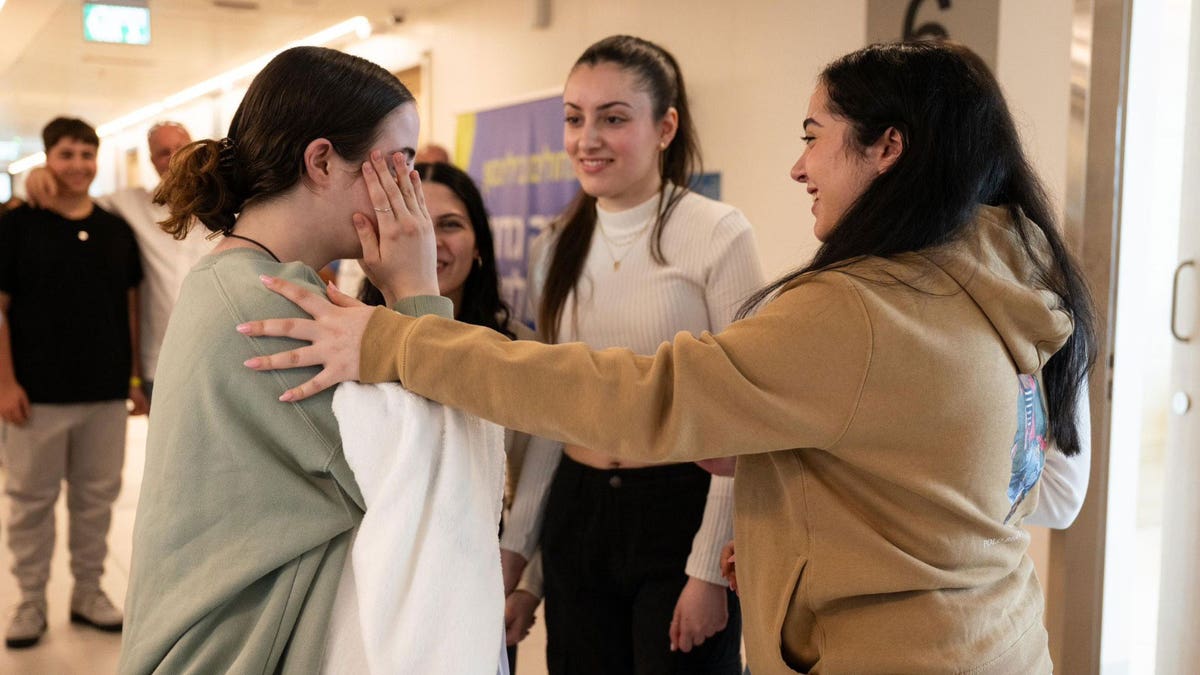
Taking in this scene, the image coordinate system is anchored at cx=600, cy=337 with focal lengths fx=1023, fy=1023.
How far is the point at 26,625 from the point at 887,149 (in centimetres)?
369

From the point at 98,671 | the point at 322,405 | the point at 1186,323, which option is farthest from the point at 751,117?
the point at 322,405

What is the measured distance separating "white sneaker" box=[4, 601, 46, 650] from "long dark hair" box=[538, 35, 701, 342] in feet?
9.09

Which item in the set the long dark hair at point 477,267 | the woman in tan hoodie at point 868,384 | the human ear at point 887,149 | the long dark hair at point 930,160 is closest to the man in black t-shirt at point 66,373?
the long dark hair at point 477,267

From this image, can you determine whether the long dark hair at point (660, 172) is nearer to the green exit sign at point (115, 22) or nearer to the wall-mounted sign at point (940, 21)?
the wall-mounted sign at point (940, 21)

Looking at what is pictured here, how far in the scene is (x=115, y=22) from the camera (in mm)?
5328

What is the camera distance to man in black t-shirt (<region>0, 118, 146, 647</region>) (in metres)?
3.68

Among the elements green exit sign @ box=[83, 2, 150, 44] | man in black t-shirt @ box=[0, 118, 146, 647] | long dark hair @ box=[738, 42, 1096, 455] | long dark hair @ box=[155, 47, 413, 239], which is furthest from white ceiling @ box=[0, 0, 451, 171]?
long dark hair @ box=[738, 42, 1096, 455]

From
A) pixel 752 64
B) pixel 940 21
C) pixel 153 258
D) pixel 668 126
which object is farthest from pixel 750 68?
pixel 153 258

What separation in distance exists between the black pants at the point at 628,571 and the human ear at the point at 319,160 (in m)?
0.82

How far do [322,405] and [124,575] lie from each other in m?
3.87

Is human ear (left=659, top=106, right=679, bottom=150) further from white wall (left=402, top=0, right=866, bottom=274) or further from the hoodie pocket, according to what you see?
white wall (left=402, top=0, right=866, bottom=274)

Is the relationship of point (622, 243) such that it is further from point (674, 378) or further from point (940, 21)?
point (940, 21)

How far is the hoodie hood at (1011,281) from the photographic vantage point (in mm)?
1118

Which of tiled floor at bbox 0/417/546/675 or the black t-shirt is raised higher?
the black t-shirt
